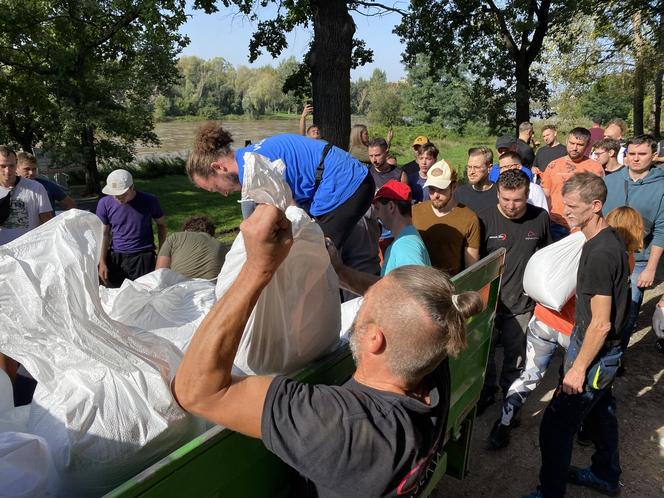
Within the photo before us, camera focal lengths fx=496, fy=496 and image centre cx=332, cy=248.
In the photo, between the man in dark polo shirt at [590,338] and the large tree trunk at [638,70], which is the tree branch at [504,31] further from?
the man in dark polo shirt at [590,338]

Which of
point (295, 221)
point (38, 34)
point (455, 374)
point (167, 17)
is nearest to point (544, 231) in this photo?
point (455, 374)

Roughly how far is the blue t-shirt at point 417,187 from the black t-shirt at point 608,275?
2.87 metres

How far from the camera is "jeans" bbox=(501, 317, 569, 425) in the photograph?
10.6ft

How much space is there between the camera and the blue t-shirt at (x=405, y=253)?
237 cm

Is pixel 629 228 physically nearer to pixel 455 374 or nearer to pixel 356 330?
pixel 455 374

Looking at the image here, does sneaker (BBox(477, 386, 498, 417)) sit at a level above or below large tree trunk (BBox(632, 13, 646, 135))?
below

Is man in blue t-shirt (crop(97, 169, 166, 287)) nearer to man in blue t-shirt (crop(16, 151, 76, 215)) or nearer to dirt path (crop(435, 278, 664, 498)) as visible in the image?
man in blue t-shirt (crop(16, 151, 76, 215))

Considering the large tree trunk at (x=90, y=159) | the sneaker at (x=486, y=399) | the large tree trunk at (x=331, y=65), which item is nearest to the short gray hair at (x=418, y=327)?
the sneaker at (x=486, y=399)

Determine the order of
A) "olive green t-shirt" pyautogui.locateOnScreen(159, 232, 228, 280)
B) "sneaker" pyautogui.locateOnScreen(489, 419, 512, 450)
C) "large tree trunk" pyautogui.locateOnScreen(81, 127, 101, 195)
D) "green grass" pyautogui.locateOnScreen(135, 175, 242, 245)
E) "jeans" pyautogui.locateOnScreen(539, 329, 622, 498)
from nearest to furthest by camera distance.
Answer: "jeans" pyautogui.locateOnScreen(539, 329, 622, 498), "sneaker" pyautogui.locateOnScreen(489, 419, 512, 450), "olive green t-shirt" pyautogui.locateOnScreen(159, 232, 228, 280), "green grass" pyautogui.locateOnScreen(135, 175, 242, 245), "large tree trunk" pyautogui.locateOnScreen(81, 127, 101, 195)

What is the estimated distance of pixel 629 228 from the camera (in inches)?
111

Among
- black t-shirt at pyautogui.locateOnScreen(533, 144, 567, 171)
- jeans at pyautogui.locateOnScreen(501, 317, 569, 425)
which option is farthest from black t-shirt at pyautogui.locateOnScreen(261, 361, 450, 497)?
black t-shirt at pyautogui.locateOnScreen(533, 144, 567, 171)

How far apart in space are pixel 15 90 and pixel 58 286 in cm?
1374

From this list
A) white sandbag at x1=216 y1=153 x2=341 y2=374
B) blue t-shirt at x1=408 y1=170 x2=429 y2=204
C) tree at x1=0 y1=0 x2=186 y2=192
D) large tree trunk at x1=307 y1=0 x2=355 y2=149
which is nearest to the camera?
white sandbag at x1=216 y1=153 x2=341 y2=374

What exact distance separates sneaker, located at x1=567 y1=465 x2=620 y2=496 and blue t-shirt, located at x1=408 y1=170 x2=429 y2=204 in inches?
119
